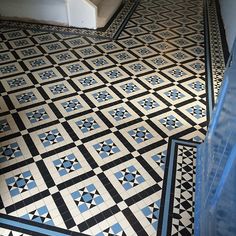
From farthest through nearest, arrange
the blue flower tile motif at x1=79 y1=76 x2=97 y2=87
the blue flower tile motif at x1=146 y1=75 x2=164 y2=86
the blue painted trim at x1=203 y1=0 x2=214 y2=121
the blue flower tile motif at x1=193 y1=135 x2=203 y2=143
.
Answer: the blue flower tile motif at x1=146 y1=75 x2=164 y2=86 < the blue flower tile motif at x1=79 y1=76 x2=97 y2=87 < the blue painted trim at x1=203 y1=0 x2=214 y2=121 < the blue flower tile motif at x1=193 y1=135 x2=203 y2=143

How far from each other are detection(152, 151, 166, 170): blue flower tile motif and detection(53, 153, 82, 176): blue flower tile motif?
66 centimetres

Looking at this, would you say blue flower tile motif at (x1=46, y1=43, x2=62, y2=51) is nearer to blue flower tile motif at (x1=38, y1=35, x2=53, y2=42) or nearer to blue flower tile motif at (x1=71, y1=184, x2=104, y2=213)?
blue flower tile motif at (x1=38, y1=35, x2=53, y2=42)

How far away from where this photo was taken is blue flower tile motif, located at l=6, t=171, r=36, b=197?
2.23 metres

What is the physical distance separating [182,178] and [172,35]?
119 inches

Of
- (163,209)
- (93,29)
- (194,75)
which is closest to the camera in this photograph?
(163,209)

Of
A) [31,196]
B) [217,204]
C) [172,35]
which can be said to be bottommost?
[31,196]

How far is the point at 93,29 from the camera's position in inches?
185

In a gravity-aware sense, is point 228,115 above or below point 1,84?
above

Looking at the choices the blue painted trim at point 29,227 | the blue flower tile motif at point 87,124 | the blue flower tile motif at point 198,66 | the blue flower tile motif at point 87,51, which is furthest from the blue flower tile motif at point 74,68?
the blue painted trim at point 29,227

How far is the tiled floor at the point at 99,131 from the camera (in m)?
2.11

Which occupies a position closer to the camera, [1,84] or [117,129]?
[117,129]

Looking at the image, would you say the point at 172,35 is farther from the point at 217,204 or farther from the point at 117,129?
the point at 217,204

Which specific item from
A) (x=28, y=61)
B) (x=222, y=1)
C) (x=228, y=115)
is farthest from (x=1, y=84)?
(x=222, y=1)

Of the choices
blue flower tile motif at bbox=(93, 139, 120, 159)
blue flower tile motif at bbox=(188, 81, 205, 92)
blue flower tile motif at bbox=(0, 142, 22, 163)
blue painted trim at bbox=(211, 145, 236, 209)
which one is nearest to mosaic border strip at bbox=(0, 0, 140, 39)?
blue flower tile motif at bbox=(188, 81, 205, 92)
